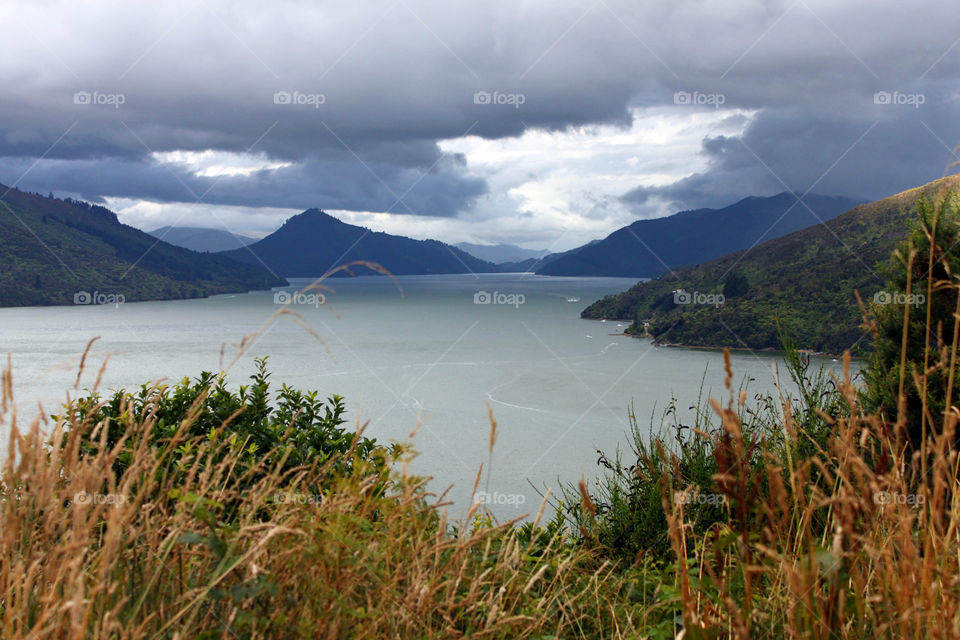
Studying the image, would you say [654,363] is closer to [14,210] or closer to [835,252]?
[835,252]

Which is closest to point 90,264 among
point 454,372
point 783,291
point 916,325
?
point 454,372

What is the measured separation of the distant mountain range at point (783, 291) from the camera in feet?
154

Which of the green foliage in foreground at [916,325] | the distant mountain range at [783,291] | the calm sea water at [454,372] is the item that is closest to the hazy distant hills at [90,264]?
the calm sea water at [454,372]

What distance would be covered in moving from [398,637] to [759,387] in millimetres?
33308

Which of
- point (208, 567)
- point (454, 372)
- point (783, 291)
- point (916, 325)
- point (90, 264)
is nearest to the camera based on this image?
point (208, 567)

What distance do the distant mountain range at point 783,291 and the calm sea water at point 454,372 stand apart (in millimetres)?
3238

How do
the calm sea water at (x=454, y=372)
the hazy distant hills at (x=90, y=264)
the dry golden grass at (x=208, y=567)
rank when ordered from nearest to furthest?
the dry golden grass at (x=208, y=567)
the calm sea water at (x=454, y=372)
the hazy distant hills at (x=90, y=264)

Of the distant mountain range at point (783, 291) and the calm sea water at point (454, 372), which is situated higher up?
the distant mountain range at point (783, 291)

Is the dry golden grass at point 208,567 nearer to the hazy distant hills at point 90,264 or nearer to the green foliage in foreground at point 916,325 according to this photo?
the green foliage in foreground at point 916,325

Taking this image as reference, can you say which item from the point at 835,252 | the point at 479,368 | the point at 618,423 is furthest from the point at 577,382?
the point at 835,252

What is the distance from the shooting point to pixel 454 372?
3825cm

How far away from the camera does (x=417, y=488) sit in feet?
6.96

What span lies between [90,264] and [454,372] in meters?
99.7

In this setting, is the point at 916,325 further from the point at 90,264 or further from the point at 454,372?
the point at 90,264
